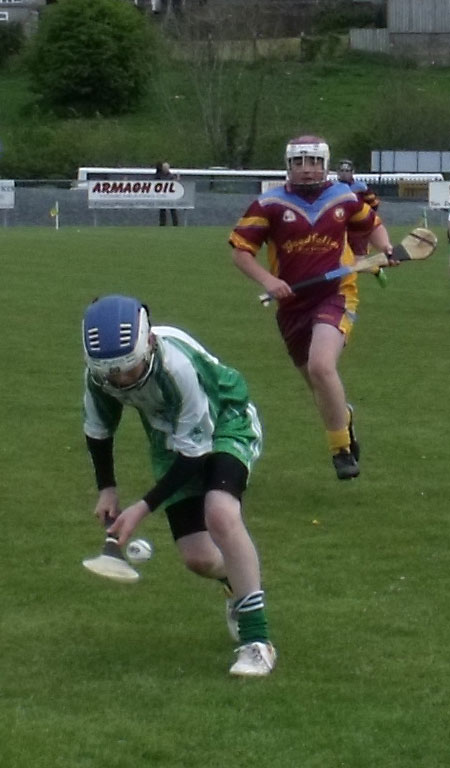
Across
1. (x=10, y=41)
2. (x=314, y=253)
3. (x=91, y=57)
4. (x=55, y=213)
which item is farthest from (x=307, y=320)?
(x=10, y=41)

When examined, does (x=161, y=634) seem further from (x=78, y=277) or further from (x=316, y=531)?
(x=78, y=277)

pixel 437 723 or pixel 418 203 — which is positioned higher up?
pixel 437 723

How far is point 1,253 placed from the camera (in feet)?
93.9

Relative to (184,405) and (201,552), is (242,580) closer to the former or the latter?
(201,552)

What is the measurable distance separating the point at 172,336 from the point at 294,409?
6.69 meters

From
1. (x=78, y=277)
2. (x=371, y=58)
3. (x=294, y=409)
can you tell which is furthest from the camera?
(x=371, y=58)

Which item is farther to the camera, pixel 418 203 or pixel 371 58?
pixel 371 58

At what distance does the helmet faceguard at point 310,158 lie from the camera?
9102mm

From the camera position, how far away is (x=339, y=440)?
365 inches

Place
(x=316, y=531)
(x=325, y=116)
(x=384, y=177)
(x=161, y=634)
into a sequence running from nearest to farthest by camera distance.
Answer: (x=161, y=634) → (x=316, y=531) → (x=384, y=177) → (x=325, y=116)

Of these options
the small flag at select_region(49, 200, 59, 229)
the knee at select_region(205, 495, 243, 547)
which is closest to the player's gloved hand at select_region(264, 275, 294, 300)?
the knee at select_region(205, 495, 243, 547)

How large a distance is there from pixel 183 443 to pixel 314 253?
3775mm

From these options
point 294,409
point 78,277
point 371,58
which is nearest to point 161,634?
point 294,409

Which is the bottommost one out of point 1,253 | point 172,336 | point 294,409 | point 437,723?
point 1,253
